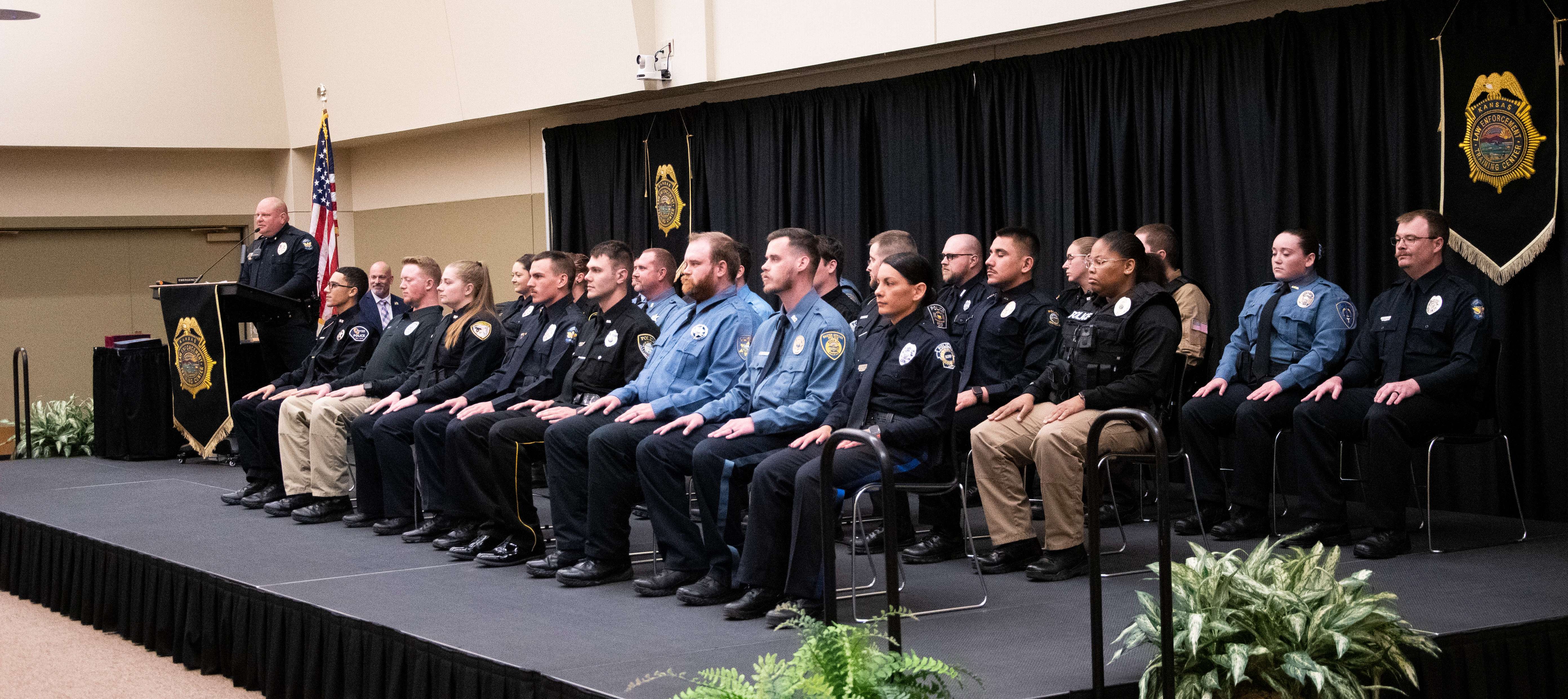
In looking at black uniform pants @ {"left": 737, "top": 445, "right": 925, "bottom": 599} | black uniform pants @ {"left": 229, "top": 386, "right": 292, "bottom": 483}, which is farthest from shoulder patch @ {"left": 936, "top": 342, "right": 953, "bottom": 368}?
black uniform pants @ {"left": 229, "top": 386, "right": 292, "bottom": 483}

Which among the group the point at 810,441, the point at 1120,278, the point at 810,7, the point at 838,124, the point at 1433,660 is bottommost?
the point at 1433,660

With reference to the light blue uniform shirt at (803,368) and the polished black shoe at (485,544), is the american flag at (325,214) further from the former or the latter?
the light blue uniform shirt at (803,368)

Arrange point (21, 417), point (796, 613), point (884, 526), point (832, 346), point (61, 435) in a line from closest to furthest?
1. point (884, 526)
2. point (796, 613)
3. point (832, 346)
4. point (61, 435)
5. point (21, 417)

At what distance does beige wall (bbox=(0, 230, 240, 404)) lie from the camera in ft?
39.7

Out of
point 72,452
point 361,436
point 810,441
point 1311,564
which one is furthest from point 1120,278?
point 72,452

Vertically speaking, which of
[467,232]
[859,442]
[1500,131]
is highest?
[467,232]

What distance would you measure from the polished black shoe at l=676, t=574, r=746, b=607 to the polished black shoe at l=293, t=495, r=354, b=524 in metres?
2.56

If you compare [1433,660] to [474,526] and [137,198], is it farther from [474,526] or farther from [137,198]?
[137,198]

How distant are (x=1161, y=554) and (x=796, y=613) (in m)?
1.33

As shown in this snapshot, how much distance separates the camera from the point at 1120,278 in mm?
4902

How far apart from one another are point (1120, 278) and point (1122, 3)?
6.47 ft

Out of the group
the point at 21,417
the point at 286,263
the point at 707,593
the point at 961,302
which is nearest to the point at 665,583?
the point at 707,593

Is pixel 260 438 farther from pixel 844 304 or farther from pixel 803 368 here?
pixel 803 368

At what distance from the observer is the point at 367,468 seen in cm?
611
